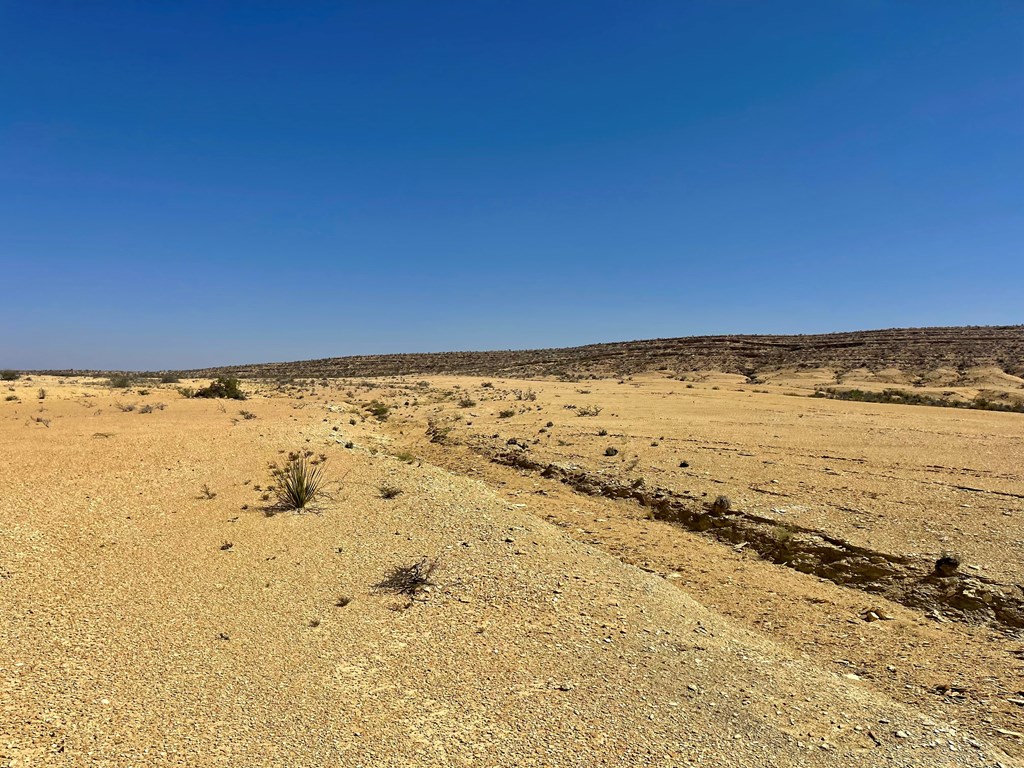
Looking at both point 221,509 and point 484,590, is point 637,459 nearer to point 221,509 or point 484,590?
point 484,590

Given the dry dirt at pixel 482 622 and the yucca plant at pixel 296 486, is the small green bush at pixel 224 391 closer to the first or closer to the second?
the dry dirt at pixel 482 622

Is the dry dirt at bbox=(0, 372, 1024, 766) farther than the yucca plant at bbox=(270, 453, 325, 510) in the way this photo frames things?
No

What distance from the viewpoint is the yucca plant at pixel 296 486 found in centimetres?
966

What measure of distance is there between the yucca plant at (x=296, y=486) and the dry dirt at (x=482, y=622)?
0.43 metres

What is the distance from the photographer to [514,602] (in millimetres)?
6383

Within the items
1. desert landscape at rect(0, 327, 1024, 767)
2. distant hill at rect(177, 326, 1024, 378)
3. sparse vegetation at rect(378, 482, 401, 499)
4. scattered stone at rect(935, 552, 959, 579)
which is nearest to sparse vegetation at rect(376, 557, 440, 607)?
desert landscape at rect(0, 327, 1024, 767)

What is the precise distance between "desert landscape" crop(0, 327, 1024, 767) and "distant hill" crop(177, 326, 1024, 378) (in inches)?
1329

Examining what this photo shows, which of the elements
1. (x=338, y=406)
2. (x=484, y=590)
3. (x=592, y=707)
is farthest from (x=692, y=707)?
(x=338, y=406)

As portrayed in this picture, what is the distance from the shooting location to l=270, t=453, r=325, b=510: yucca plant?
966 centimetres

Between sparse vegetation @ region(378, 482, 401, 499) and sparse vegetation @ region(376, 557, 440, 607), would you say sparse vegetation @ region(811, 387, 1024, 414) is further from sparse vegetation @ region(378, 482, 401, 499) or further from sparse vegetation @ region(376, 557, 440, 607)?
sparse vegetation @ region(376, 557, 440, 607)

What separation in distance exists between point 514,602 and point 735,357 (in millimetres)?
50948

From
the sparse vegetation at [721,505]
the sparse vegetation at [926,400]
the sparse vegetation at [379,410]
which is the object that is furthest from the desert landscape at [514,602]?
the sparse vegetation at [926,400]

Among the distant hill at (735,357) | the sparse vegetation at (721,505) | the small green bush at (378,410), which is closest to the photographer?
the sparse vegetation at (721,505)

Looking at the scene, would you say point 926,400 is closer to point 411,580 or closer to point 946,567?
point 946,567
